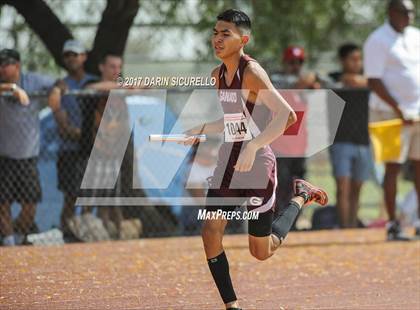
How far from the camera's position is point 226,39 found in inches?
238

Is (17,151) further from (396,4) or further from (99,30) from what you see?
(396,4)

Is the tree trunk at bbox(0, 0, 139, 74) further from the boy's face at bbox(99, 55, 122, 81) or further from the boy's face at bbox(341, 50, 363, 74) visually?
the boy's face at bbox(341, 50, 363, 74)

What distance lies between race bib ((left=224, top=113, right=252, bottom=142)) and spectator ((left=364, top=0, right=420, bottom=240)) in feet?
16.2

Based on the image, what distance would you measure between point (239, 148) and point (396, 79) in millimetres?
5178

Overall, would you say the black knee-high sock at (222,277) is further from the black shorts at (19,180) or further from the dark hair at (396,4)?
the dark hair at (396,4)

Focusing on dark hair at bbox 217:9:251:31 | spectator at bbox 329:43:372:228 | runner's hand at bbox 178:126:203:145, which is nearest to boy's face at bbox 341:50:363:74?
spectator at bbox 329:43:372:228

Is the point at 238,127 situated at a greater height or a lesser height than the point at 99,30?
greater

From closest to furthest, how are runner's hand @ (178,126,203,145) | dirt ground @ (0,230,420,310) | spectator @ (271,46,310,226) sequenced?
1. runner's hand @ (178,126,203,145)
2. dirt ground @ (0,230,420,310)
3. spectator @ (271,46,310,226)

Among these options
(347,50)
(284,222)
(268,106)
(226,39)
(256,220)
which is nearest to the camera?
(268,106)

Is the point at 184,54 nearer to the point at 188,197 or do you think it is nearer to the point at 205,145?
the point at 205,145

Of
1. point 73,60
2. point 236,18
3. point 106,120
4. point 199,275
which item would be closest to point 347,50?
point 106,120

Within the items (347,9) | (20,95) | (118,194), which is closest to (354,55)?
(347,9)

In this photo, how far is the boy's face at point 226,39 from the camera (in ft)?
19.9

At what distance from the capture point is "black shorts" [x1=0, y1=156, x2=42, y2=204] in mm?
10203
